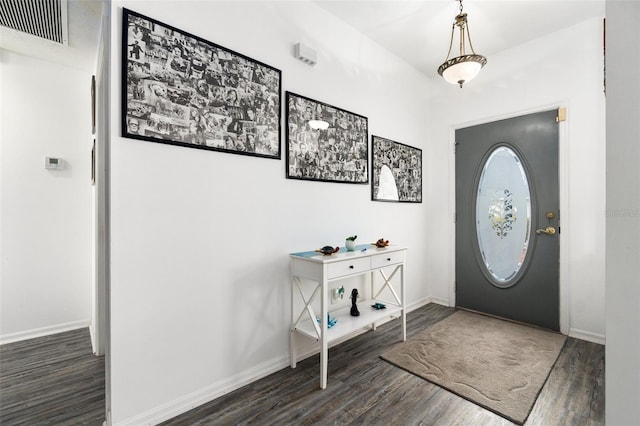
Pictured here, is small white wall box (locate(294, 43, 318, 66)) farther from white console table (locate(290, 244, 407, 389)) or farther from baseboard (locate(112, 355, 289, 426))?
baseboard (locate(112, 355, 289, 426))

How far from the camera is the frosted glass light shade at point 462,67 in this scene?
2.31 m

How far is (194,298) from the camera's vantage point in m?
1.79

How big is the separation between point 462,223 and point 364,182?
1546mm

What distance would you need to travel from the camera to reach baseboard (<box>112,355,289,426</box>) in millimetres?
1600

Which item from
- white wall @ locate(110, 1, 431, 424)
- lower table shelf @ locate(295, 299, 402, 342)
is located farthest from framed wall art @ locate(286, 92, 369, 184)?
lower table shelf @ locate(295, 299, 402, 342)

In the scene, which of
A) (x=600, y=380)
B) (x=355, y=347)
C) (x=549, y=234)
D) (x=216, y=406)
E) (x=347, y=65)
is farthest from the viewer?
(x=549, y=234)

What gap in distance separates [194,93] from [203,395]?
6.21ft

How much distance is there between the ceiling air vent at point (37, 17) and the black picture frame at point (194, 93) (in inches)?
43.7

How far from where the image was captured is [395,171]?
3.37m

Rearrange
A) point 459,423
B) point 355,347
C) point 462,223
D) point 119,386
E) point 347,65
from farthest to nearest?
point 462,223 → point 347,65 → point 355,347 → point 459,423 → point 119,386

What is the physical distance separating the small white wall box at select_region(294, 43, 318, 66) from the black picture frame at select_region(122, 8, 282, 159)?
→ 279 millimetres

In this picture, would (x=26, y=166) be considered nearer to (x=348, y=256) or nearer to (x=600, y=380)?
(x=348, y=256)

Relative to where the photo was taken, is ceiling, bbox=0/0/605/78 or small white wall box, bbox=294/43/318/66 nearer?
small white wall box, bbox=294/43/318/66

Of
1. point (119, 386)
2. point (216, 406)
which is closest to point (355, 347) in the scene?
point (216, 406)
